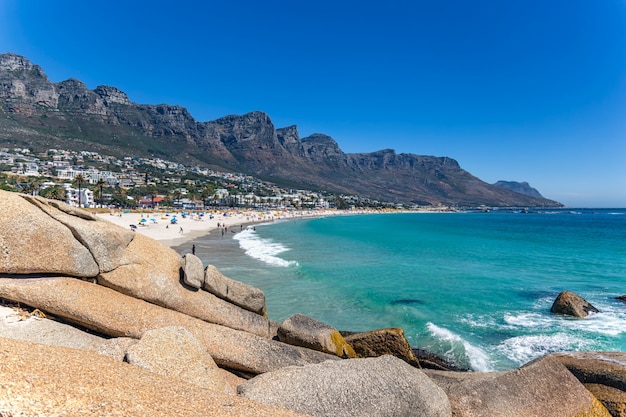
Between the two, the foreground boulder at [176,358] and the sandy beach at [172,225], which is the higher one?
the foreground boulder at [176,358]

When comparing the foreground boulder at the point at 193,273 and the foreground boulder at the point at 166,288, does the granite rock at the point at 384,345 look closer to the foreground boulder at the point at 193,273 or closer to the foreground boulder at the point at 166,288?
the foreground boulder at the point at 166,288

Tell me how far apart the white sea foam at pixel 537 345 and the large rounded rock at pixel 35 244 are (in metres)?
15.6

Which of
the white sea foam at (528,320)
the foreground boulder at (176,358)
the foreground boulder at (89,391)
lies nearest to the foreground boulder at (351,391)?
the foreground boulder at (176,358)

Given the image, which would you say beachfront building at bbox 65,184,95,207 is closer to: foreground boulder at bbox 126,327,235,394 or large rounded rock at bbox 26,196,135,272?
large rounded rock at bbox 26,196,135,272

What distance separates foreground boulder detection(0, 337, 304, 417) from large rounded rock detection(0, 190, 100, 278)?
4073 millimetres

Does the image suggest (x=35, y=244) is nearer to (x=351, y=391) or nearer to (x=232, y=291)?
(x=232, y=291)

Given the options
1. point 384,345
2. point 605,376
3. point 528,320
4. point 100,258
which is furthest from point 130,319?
point 528,320

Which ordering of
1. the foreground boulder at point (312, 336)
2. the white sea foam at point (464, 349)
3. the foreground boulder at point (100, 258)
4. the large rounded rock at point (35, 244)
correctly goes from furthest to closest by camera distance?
the white sea foam at point (464, 349)
the foreground boulder at point (312, 336)
the foreground boulder at point (100, 258)
the large rounded rock at point (35, 244)

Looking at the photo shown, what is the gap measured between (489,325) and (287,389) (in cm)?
1530

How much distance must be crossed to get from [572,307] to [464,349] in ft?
29.1

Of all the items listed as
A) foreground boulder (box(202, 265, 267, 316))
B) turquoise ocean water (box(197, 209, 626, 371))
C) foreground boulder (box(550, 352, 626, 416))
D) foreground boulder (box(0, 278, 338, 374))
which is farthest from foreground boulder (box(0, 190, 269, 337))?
foreground boulder (box(550, 352, 626, 416))

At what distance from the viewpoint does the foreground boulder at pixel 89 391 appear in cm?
310

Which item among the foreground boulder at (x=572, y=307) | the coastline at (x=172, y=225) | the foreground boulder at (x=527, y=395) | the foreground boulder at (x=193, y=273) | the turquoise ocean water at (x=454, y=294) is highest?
the foreground boulder at (x=193, y=273)

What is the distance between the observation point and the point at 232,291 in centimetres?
1054
